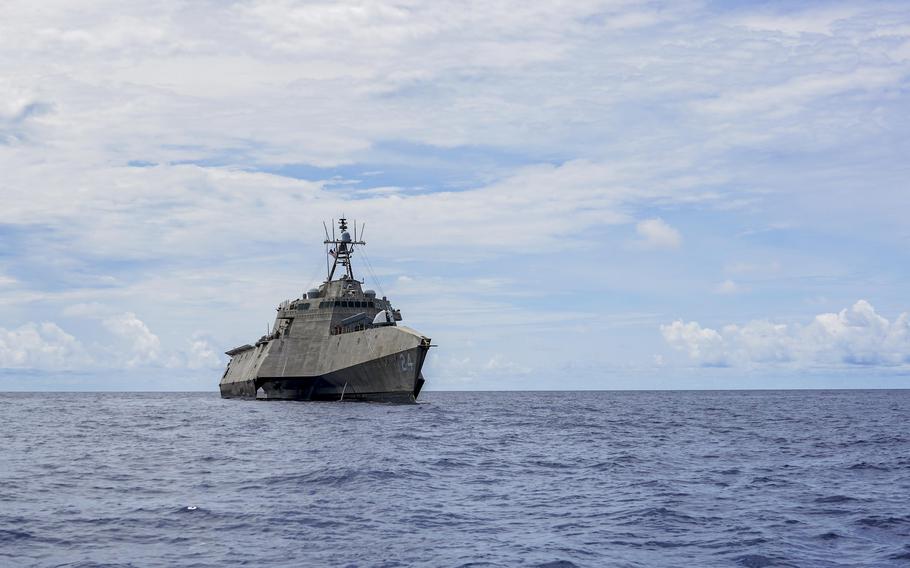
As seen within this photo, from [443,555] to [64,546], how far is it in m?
7.54

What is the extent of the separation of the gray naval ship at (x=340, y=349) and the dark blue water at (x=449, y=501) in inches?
800

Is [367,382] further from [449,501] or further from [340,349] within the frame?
[449,501]

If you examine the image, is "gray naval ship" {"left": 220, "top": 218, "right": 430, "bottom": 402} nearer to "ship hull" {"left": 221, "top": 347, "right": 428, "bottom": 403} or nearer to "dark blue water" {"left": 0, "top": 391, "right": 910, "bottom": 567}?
"ship hull" {"left": 221, "top": 347, "right": 428, "bottom": 403}

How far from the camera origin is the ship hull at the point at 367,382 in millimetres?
61094

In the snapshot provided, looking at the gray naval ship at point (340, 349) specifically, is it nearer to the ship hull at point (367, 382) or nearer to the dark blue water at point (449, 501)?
the ship hull at point (367, 382)

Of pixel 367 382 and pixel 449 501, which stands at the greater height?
pixel 367 382

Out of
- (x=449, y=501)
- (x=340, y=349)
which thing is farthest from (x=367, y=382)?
(x=449, y=501)

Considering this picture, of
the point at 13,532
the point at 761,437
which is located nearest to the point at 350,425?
the point at 761,437

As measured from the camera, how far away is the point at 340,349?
6619 cm

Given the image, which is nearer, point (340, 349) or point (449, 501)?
point (449, 501)

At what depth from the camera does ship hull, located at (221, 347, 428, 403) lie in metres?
61.1

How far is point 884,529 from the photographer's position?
18.5 m

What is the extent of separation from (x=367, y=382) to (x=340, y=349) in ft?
12.4

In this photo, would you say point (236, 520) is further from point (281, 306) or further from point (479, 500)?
point (281, 306)
